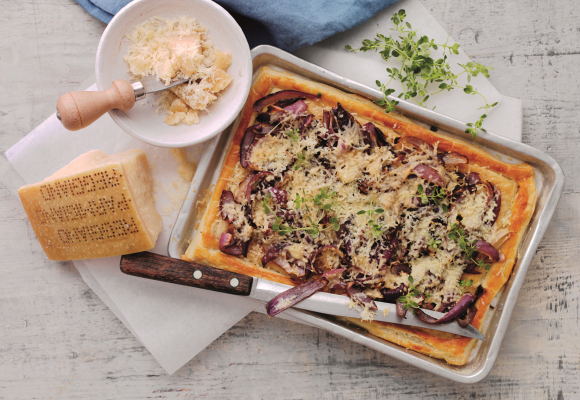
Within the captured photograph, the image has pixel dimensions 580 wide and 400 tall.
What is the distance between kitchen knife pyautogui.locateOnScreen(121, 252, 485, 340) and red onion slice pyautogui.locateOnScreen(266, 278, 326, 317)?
26 mm

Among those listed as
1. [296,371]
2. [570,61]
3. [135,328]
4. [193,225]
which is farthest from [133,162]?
[570,61]

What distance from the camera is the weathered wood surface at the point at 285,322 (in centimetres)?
283

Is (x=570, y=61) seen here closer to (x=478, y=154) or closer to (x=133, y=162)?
(x=478, y=154)

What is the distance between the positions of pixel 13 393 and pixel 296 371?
7.01 feet

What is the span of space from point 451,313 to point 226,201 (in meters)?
1.55

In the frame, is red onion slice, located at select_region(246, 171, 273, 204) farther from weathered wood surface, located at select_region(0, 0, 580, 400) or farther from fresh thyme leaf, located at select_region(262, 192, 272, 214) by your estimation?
weathered wood surface, located at select_region(0, 0, 580, 400)

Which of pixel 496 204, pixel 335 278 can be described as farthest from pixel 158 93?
pixel 496 204

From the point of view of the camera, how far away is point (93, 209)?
2.42 metres

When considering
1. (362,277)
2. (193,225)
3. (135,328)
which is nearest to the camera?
(362,277)

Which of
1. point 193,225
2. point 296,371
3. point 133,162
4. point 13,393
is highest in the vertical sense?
point 133,162

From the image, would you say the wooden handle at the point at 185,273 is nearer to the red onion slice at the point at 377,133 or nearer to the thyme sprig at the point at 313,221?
the thyme sprig at the point at 313,221

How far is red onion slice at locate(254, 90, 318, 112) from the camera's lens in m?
2.46

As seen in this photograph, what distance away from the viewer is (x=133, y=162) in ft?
8.11

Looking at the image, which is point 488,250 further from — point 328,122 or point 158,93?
point 158,93
